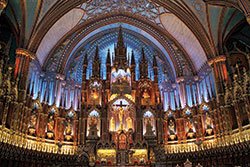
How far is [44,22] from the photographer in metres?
22.4

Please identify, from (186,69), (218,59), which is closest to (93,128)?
(186,69)

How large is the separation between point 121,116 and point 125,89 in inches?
126

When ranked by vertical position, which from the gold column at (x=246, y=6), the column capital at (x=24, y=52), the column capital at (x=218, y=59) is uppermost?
the gold column at (x=246, y=6)

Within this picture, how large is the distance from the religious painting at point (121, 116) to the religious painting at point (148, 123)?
1415 millimetres

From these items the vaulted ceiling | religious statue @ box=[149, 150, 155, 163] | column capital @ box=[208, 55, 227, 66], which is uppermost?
the vaulted ceiling

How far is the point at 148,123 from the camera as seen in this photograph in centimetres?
2327

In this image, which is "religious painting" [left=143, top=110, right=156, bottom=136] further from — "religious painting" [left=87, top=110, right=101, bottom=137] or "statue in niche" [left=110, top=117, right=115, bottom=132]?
"religious painting" [left=87, top=110, right=101, bottom=137]

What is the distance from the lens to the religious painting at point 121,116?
2391 cm

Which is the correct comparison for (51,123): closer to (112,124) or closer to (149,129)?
(112,124)

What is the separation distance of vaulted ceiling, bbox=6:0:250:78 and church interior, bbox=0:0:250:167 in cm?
11

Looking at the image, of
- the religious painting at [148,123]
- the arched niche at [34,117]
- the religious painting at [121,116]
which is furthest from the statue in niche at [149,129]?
the arched niche at [34,117]

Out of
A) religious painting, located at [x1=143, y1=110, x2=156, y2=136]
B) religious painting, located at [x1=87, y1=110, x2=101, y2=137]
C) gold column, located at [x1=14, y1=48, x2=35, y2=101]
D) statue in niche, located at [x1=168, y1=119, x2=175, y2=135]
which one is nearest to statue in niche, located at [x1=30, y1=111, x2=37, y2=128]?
gold column, located at [x1=14, y1=48, x2=35, y2=101]

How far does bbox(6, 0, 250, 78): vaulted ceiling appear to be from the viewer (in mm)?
21906

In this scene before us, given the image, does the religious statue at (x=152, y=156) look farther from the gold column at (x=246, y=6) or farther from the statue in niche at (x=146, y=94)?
the gold column at (x=246, y=6)
